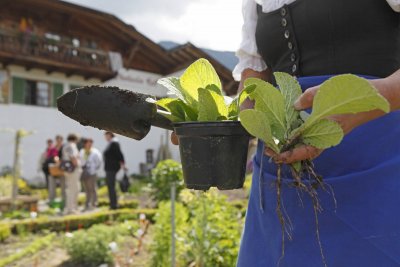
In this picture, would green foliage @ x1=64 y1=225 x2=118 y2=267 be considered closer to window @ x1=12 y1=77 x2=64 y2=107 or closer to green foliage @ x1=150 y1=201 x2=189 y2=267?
green foliage @ x1=150 y1=201 x2=189 y2=267

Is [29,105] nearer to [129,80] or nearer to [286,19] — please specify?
[129,80]

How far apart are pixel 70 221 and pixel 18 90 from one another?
11.1 metres

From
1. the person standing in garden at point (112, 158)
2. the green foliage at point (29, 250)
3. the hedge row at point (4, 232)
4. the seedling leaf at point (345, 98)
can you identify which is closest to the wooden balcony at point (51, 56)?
the person standing in garden at point (112, 158)

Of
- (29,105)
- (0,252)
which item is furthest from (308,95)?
(29,105)

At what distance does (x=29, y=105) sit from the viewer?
16.8 meters

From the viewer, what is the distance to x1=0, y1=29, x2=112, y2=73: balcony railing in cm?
1588

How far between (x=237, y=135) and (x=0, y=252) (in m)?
5.18

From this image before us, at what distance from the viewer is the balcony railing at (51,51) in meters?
15.9

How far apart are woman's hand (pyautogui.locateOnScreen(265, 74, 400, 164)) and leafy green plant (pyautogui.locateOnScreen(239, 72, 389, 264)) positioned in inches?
0.6

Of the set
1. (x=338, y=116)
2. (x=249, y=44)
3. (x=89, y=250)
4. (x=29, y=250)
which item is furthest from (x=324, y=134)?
(x=29, y=250)

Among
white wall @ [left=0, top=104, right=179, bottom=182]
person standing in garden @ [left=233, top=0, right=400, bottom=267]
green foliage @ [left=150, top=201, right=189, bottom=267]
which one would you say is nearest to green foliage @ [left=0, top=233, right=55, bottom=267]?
green foliage @ [left=150, top=201, right=189, bottom=267]

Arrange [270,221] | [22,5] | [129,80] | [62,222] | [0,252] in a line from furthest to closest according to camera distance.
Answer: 1. [129,80]
2. [22,5]
3. [62,222]
4. [0,252]
5. [270,221]

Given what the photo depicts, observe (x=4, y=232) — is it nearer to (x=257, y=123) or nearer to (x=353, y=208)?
(x=353, y=208)

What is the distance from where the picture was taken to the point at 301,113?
88cm
